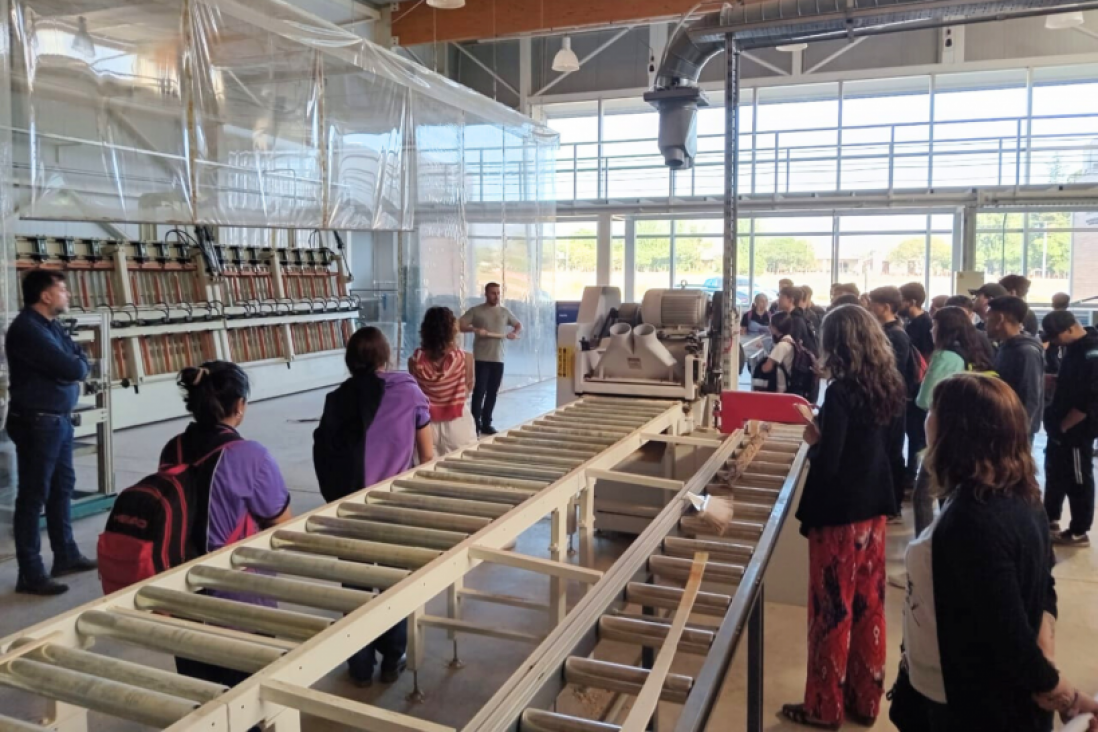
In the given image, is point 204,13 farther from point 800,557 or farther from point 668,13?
point 668,13

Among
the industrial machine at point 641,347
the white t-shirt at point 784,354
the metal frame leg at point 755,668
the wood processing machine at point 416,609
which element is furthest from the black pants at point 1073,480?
the metal frame leg at point 755,668

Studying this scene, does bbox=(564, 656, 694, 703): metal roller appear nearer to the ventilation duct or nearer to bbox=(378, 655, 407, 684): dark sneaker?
bbox=(378, 655, 407, 684): dark sneaker

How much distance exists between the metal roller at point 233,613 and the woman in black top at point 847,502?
65.7 inches

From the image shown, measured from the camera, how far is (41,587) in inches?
156

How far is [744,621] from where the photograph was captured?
6.19ft

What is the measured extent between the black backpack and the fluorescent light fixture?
350cm

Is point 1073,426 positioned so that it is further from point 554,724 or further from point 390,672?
point 554,724

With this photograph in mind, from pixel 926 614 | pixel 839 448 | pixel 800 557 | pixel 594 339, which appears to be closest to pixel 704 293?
pixel 594 339

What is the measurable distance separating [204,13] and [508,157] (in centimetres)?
538

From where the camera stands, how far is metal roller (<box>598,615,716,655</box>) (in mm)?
1844

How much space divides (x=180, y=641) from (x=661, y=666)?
0.96 meters

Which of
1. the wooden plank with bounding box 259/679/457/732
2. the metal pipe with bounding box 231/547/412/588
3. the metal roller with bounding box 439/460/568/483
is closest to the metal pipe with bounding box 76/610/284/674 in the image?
the wooden plank with bounding box 259/679/457/732

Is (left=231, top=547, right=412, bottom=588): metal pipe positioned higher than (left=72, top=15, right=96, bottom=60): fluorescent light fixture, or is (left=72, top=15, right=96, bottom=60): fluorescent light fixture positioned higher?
(left=72, top=15, right=96, bottom=60): fluorescent light fixture

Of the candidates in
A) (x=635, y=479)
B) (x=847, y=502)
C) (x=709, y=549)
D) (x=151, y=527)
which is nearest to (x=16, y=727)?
(x=151, y=527)
